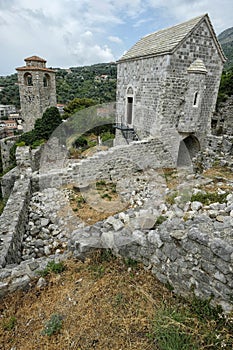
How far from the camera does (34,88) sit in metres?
23.2

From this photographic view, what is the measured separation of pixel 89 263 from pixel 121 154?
5363mm

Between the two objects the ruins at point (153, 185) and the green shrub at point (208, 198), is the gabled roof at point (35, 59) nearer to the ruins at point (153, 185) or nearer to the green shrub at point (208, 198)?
the ruins at point (153, 185)

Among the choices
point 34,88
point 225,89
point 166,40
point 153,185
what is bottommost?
point 153,185

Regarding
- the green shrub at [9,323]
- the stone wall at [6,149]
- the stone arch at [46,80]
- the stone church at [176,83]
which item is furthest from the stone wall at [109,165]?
the stone arch at [46,80]

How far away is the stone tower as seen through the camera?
22.8 m

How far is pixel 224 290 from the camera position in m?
2.09

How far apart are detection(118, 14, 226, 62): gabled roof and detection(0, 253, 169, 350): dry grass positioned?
8.70 meters

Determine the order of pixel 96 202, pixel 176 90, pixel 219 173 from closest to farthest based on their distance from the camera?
pixel 219 173
pixel 96 202
pixel 176 90

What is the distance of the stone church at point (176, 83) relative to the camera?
875cm

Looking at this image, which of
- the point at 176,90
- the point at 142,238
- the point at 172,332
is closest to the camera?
the point at 172,332

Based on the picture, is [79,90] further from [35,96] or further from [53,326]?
[53,326]

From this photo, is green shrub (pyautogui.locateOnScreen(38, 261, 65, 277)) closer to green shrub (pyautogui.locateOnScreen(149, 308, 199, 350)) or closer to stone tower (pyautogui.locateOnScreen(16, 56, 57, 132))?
green shrub (pyautogui.locateOnScreen(149, 308, 199, 350))

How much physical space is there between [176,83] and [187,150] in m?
3.98

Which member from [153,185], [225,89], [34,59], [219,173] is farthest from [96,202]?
[34,59]
